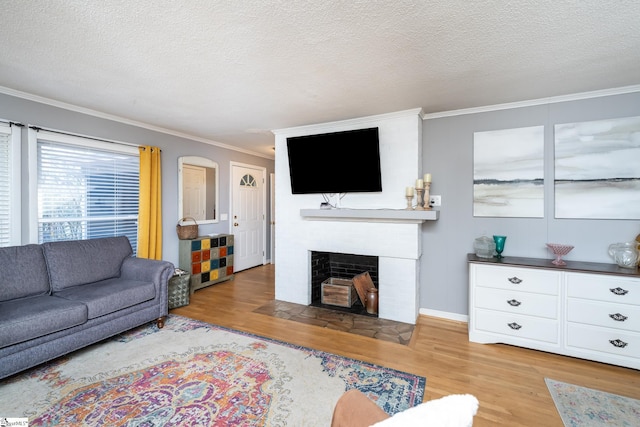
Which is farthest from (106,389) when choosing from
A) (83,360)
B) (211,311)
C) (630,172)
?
(630,172)

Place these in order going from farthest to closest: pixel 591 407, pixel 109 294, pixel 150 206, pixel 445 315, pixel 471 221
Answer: pixel 150 206, pixel 445 315, pixel 471 221, pixel 109 294, pixel 591 407

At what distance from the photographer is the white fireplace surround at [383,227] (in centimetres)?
315

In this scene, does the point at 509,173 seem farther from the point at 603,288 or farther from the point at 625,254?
the point at 603,288

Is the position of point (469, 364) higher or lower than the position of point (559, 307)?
lower

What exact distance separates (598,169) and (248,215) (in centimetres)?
514

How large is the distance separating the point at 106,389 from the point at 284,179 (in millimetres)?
2824

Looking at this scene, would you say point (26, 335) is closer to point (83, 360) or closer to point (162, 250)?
point (83, 360)

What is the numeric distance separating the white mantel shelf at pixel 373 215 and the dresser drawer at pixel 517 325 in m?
1.05

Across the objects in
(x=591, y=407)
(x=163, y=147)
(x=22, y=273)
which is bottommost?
(x=591, y=407)

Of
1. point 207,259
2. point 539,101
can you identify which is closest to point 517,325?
point 539,101

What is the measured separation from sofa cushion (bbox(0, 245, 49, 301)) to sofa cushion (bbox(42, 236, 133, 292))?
0.23ft

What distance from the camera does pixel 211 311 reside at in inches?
136

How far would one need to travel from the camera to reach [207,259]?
Answer: 4473 mm

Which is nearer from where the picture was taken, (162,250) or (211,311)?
(211,311)
